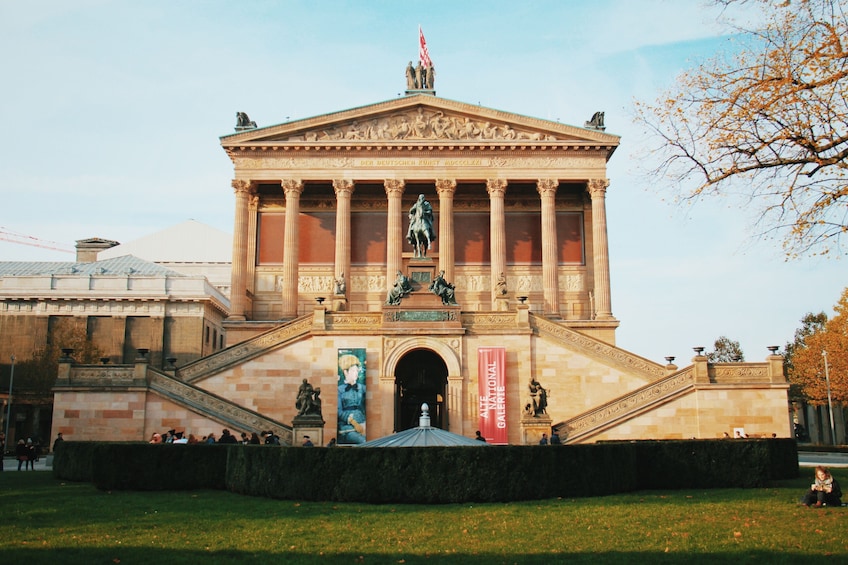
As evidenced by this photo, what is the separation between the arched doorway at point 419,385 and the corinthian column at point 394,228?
13.1m

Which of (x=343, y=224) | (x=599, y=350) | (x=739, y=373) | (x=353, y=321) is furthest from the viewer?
(x=343, y=224)

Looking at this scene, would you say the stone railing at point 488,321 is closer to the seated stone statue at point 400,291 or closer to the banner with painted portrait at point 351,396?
the seated stone statue at point 400,291

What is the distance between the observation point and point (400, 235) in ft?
183

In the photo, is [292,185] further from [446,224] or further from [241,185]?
[446,224]

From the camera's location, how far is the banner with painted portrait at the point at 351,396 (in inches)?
1494

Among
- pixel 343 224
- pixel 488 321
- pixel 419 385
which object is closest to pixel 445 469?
pixel 488 321

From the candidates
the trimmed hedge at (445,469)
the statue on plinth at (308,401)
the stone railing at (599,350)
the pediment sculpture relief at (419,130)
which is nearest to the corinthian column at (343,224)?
the pediment sculpture relief at (419,130)

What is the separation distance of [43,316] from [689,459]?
6045 centimetres

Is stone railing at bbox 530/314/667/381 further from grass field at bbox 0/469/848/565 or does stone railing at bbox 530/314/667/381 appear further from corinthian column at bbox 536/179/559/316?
grass field at bbox 0/469/848/565

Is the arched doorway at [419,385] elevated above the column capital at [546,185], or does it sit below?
below

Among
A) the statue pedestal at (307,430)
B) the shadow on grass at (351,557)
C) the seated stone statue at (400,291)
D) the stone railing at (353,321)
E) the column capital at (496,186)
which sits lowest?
the shadow on grass at (351,557)

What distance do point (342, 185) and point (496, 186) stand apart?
33.8ft

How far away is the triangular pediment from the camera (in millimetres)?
56000

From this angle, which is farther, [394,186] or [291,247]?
[394,186]
